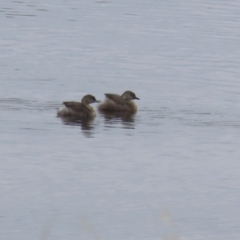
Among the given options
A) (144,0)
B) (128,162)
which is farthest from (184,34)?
(128,162)

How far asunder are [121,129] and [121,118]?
1019 mm

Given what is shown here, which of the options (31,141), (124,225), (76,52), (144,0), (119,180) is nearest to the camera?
(124,225)

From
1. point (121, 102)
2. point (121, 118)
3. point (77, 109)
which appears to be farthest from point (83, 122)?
point (121, 102)

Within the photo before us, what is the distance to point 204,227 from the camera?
35.9 feet

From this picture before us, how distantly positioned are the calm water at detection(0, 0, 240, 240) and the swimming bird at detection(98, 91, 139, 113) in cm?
18

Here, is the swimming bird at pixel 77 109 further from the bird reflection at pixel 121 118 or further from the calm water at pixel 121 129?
the bird reflection at pixel 121 118

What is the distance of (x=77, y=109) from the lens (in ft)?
53.4

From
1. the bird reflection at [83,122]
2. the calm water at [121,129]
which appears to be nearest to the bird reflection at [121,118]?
the calm water at [121,129]

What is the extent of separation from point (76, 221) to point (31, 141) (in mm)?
3552

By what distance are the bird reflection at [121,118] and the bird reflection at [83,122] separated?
0.29 m

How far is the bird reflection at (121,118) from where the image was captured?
16.1 meters

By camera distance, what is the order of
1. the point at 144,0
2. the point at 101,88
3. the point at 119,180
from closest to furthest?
1. the point at 119,180
2. the point at 101,88
3. the point at 144,0

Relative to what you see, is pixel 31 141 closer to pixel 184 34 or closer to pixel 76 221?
pixel 76 221

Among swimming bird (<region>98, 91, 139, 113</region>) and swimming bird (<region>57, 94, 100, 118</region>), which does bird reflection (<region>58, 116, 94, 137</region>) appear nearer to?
swimming bird (<region>57, 94, 100, 118</region>)
